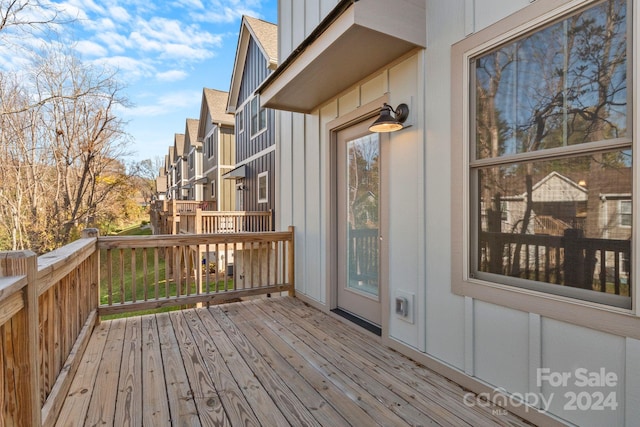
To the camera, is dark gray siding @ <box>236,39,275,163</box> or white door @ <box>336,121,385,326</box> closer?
white door @ <box>336,121,385,326</box>

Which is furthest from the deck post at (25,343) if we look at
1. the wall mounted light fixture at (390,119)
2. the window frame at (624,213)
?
the window frame at (624,213)

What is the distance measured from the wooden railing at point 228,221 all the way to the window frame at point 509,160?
21.9 ft

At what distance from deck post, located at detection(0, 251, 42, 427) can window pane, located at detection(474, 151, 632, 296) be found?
2.55 meters

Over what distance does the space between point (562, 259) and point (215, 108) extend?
49.5 ft

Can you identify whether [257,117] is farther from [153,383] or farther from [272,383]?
[272,383]

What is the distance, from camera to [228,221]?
28.7 feet

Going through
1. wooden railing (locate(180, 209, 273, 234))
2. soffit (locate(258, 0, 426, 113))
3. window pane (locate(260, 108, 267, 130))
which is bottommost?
wooden railing (locate(180, 209, 273, 234))

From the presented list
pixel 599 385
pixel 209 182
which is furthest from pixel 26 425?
pixel 209 182

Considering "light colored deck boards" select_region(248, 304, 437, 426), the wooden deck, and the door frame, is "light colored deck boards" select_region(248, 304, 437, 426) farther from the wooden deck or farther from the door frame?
the door frame

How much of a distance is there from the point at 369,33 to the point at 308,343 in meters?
2.74

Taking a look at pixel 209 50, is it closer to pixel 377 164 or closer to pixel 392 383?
pixel 377 164

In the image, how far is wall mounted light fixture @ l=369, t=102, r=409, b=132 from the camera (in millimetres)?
2580

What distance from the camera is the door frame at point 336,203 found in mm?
2938

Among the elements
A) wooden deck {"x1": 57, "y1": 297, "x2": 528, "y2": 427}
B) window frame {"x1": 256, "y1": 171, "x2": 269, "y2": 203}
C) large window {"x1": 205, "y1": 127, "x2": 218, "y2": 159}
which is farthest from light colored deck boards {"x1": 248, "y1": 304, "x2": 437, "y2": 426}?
large window {"x1": 205, "y1": 127, "x2": 218, "y2": 159}
